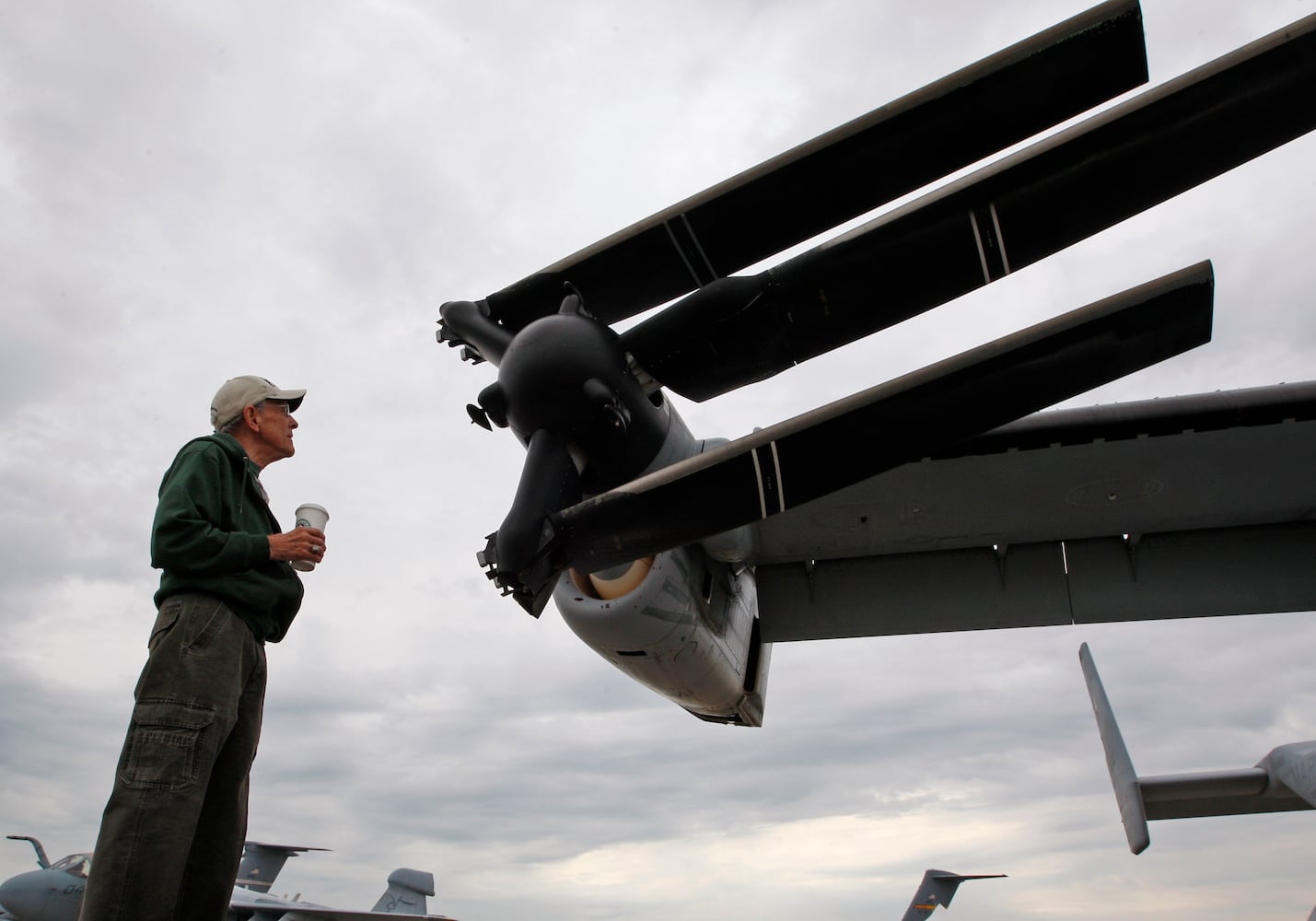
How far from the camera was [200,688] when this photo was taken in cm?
204

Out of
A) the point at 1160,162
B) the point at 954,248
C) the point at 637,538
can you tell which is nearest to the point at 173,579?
the point at 637,538

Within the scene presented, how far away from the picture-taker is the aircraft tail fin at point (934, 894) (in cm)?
1992

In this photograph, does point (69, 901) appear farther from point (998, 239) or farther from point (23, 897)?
point (998, 239)

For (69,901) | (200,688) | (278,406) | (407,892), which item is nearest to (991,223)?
(278,406)

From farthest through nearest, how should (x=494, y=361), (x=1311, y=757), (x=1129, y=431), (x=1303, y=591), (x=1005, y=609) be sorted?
(x=1005, y=609) < (x=1303, y=591) < (x=1311, y=757) < (x=1129, y=431) < (x=494, y=361)

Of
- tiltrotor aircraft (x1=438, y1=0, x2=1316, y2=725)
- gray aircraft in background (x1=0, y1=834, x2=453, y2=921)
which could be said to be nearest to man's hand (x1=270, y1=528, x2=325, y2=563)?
tiltrotor aircraft (x1=438, y1=0, x2=1316, y2=725)

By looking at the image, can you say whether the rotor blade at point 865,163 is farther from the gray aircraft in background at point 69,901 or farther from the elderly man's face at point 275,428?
the gray aircraft in background at point 69,901

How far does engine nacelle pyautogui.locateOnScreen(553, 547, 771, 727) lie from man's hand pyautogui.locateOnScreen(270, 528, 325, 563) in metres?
2.58

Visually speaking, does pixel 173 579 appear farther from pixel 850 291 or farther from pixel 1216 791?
pixel 1216 791

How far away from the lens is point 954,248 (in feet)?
10.9

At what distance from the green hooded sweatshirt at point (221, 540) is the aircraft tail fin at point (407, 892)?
27.0 metres

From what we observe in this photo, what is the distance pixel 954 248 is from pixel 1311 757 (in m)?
4.22

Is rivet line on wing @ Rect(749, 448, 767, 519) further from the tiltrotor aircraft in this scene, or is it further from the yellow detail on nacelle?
the yellow detail on nacelle

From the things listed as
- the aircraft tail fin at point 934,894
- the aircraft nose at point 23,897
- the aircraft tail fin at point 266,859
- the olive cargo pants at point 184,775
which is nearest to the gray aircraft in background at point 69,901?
the aircraft nose at point 23,897
